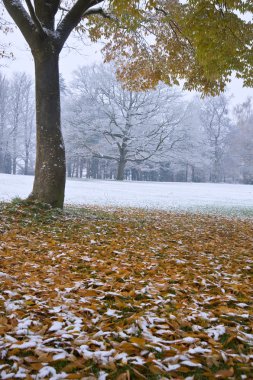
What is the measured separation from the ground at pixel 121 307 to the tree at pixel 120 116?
22960mm

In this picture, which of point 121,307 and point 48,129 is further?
point 48,129

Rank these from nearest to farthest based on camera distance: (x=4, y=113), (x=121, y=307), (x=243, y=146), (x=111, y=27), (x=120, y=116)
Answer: (x=121, y=307), (x=111, y=27), (x=120, y=116), (x=4, y=113), (x=243, y=146)

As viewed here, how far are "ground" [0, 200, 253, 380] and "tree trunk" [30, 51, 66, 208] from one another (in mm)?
1736

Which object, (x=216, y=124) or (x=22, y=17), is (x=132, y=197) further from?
(x=216, y=124)

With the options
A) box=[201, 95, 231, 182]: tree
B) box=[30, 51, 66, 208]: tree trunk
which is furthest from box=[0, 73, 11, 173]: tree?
box=[30, 51, 66, 208]: tree trunk

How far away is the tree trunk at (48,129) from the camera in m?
7.78

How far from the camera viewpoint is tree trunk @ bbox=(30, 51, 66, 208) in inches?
306

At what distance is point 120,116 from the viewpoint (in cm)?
2869

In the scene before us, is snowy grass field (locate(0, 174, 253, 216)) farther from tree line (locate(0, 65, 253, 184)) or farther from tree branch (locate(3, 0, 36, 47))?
tree line (locate(0, 65, 253, 184))

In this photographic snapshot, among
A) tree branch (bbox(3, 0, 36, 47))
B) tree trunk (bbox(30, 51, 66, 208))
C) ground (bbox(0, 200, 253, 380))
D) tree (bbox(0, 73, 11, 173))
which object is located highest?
tree (bbox(0, 73, 11, 173))

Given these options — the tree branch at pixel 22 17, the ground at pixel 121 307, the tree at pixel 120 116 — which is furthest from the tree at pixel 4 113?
the ground at pixel 121 307

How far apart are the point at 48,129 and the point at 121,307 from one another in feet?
18.4

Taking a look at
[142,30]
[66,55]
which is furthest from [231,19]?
[66,55]

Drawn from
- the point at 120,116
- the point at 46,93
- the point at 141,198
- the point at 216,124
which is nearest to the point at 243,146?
the point at 216,124
